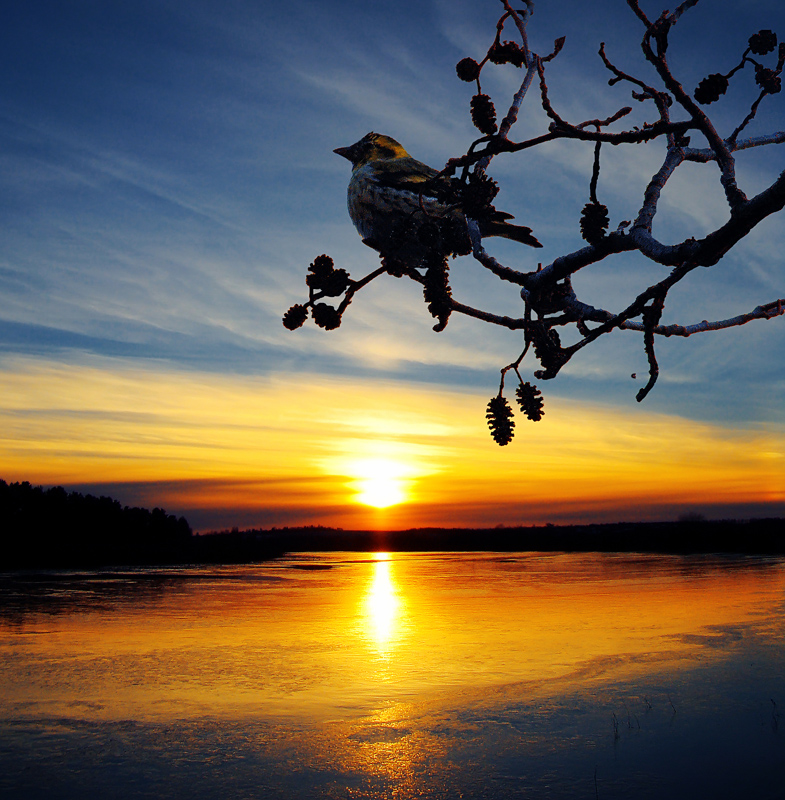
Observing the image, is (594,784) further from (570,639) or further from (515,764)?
(570,639)

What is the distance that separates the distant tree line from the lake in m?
66.8

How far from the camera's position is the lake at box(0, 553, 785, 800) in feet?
57.9

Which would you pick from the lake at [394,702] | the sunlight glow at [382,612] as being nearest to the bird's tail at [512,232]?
the lake at [394,702]

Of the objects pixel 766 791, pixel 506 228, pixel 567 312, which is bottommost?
pixel 766 791

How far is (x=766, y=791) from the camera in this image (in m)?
17.1

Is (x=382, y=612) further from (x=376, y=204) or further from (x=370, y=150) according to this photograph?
(x=376, y=204)

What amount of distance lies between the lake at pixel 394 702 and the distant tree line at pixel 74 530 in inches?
2629

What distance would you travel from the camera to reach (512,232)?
7.30m

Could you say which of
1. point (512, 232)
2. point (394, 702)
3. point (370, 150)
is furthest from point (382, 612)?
point (512, 232)

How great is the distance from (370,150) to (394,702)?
1944 centimetres

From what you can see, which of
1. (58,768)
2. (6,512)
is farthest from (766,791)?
(6,512)

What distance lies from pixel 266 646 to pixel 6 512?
3603 inches

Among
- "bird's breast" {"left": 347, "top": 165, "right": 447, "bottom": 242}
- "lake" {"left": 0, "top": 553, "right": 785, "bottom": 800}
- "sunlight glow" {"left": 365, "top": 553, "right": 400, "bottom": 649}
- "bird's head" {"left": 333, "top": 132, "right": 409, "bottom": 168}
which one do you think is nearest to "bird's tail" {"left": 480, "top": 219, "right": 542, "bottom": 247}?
"bird's breast" {"left": 347, "top": 165, "right": 447, "bottom": 242}

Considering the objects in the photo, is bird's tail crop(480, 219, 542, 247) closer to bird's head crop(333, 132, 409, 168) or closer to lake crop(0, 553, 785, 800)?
bird's head crop(333, 132, 409, 168)
